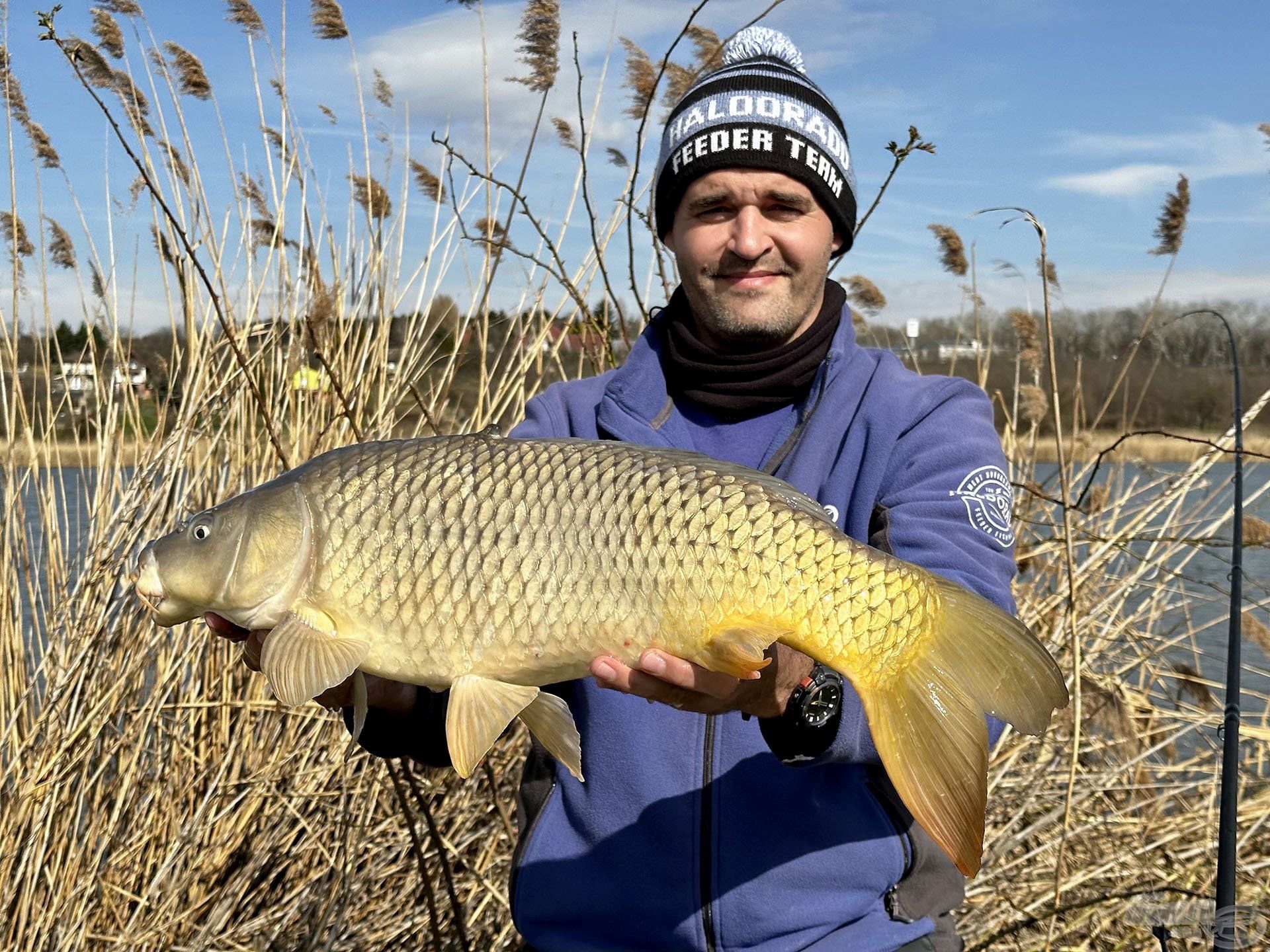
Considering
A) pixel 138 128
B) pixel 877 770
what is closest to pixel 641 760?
pixel 877 770

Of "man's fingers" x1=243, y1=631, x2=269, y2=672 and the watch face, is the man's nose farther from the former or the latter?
"man's fingers" x1=243, y1=631, x2=269, y2=672

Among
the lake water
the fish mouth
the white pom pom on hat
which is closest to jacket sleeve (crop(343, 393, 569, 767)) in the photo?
the fish mouth

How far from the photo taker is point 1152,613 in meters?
2.87

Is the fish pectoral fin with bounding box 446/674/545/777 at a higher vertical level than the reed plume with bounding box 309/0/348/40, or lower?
lower

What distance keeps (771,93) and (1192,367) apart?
3886 mm

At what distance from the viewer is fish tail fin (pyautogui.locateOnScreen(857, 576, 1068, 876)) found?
102 centimetres

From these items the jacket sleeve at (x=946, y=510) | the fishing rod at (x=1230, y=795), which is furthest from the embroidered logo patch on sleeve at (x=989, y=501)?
the fishing rod at (x=1230, y=795)

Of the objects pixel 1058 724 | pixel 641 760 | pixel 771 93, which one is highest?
pixel 771 93

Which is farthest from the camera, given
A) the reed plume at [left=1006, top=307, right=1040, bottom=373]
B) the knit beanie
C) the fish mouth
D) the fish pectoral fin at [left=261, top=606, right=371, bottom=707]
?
the reed plume at [left=1006, top=307, right=1040, bottom=373]

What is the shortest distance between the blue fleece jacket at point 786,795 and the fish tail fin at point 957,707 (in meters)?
0.18

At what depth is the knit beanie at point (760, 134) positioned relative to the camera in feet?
5.79

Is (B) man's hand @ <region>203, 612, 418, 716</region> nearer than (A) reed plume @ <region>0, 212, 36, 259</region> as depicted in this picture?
Yes

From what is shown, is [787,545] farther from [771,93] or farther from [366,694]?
[771,93]

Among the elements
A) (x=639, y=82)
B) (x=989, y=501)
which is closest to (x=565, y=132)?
(x=639, y=82)
